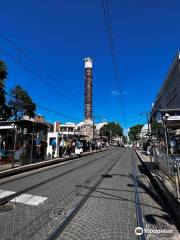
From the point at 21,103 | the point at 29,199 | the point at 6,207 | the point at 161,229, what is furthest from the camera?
the point at 21,103

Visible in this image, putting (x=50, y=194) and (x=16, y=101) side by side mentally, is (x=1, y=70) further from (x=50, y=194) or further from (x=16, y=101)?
(x=50, y=194)

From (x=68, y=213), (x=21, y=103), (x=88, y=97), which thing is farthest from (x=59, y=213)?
(x=88, y=97)

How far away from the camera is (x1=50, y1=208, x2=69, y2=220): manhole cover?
16.8 ft

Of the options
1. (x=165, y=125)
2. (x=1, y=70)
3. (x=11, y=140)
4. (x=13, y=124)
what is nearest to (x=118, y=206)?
(x=165, y=125)

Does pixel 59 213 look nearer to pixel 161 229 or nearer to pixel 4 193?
pixel 161 229

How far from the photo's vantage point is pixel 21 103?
53.5 m

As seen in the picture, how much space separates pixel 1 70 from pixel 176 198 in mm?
33229

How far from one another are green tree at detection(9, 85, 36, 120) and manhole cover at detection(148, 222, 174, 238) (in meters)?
49.8

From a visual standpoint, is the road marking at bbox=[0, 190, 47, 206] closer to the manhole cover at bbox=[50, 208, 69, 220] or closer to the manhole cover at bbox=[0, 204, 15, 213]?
the manhole cover at bbox=[0, 204, 15, 213]

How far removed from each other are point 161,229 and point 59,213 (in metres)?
2.43

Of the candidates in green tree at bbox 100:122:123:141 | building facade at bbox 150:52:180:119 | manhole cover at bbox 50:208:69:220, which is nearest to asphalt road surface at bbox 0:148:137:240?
manhole cover at bbox 50:208:69:220

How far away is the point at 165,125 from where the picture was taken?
35.3 ft

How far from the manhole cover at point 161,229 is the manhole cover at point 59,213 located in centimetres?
202

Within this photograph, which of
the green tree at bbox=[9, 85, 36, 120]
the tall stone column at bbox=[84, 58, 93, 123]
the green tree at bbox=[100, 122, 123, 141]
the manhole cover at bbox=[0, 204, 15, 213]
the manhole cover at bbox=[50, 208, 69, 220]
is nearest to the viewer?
the manhole cover at bbox=[50, 208, 69, 220]
